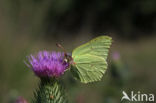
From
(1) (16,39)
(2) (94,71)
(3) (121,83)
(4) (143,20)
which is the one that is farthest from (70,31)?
(2) (94,71)

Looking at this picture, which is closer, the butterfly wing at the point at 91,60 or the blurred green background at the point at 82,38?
the butterfly wing at the point at 91,60

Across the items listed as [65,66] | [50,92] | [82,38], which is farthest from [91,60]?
[82,38]

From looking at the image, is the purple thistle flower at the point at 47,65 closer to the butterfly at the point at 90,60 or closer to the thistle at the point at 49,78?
the thistle at the point at 49,78

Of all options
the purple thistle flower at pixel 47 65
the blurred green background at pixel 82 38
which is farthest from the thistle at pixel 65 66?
the blurred green background at pixel 82 38

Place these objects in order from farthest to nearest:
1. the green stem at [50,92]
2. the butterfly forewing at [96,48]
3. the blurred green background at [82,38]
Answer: the blurred green background at [82,38] < the butterfly forewing at [96,48] < the green stem at [50,92]

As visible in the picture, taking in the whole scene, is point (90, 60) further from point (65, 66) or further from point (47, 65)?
point (47, 65)

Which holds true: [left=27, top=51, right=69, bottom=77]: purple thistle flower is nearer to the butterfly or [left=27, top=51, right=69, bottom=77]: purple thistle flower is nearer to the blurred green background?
the butterfly

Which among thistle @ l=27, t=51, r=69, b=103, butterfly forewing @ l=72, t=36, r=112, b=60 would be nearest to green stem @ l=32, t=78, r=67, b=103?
thistle @ l=27, t=51, r=69, b=103
